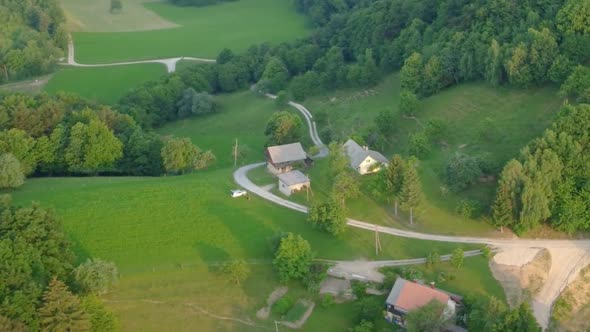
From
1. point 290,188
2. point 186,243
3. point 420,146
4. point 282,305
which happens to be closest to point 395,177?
point 420,146

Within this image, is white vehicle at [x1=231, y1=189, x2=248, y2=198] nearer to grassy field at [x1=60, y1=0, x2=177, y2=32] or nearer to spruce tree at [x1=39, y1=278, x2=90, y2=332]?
spruce tree at [x1=39, y1=278, x2=90, y2=332]

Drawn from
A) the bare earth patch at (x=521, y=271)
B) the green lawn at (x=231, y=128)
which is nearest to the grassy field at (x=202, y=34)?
the green lawn at (x=231, y=128)

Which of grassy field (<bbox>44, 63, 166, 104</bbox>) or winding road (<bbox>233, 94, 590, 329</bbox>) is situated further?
grassy field (<bbox>44, 63, 166, 104</bbox>)

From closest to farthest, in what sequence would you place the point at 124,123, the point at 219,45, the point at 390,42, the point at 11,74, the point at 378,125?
the point at 378,125 → the point at 124,123 → the point at 390,42 → the point at 11,74 → the point at 219,45

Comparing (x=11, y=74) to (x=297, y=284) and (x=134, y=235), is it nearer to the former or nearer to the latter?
(x=134, y=235)

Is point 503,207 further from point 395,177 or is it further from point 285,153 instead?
point 285,153

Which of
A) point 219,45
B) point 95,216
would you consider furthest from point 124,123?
point 219,45

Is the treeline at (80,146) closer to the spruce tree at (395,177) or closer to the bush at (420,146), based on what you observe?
the bush at (420,146)

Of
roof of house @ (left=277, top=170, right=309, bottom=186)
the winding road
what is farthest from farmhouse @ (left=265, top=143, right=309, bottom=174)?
the winding road
